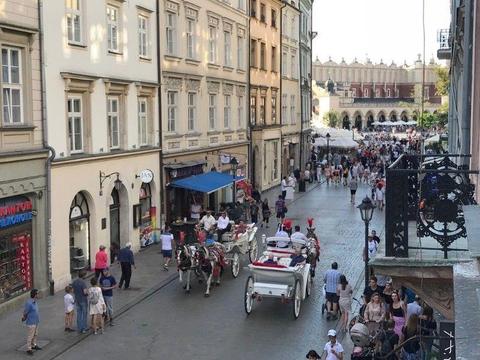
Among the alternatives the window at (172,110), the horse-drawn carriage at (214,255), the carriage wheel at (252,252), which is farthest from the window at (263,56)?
the horse-drawn carriage at (214,255)

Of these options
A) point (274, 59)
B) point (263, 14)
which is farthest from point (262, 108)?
point (263, 14)

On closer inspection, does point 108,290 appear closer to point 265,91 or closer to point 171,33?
point 171,33

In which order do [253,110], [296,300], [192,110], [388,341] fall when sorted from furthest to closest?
[253,110] → [192,110] → [296,300] → [388,341]

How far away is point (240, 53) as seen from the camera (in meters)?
37.1

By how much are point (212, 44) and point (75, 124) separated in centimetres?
1344

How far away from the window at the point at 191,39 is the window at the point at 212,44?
7.20 ft

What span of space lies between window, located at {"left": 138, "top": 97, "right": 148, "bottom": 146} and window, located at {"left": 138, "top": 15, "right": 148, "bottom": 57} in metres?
1.64

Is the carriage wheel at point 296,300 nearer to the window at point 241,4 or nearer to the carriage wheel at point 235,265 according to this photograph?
the carriage wheel at point 235,265

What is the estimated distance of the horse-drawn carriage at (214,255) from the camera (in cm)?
1831

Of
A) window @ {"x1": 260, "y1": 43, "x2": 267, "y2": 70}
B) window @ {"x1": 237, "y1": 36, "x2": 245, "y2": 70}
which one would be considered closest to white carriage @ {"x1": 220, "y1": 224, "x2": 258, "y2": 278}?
window @ {"x1": 237, "y1": 36, "x2": 245, "y2": 70}

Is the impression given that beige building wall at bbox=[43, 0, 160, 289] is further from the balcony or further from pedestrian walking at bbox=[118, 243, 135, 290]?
the balcony

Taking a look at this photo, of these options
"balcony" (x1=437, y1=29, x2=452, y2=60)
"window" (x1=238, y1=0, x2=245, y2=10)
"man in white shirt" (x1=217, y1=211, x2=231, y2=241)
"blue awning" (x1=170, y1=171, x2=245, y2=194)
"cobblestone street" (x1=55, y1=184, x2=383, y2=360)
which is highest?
"window" (x1=238, y1=0, x2=245, y2=10)

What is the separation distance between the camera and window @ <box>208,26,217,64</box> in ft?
104

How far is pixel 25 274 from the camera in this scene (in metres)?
17.4
